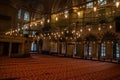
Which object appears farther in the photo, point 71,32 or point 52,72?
point 71,32

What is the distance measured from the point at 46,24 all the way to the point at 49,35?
2393 millimetres

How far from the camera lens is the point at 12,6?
22.8 meters

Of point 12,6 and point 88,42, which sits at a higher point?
point 12,6

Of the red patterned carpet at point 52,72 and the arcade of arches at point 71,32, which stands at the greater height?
the arcade of arches at point 71,32

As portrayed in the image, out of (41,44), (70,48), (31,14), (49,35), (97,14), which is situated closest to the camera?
(97,14)

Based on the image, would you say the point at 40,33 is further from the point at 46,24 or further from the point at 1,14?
the point at 1,14

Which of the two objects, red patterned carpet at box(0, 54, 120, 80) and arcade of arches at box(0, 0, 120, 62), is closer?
red patterned carpet at box(0, 54, 120, 80)

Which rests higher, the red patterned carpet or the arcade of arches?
the arcade of arches

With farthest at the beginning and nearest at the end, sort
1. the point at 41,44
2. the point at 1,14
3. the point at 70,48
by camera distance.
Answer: the point at 41,44 → the point at 70,48 → the point at 1,14

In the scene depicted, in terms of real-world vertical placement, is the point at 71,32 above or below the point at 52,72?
above

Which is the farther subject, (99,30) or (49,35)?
(49,35)

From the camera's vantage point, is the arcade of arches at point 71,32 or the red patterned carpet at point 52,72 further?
the arcade of arches at point 71,32

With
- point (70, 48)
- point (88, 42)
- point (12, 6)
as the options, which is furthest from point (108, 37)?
point (12, 6)

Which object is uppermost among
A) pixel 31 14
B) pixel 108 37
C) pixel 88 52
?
pixel 31 14
